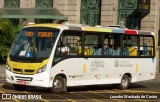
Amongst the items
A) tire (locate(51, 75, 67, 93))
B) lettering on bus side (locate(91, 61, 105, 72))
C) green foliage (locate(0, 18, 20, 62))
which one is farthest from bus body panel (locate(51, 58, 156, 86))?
green foliage (locate(0, 18, 20, 62))

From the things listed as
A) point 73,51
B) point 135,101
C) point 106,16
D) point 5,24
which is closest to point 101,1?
point 106,16

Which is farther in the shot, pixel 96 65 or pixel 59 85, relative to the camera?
pixel 96 65

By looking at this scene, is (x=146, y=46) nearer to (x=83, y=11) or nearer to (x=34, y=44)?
(x=34, y=44)

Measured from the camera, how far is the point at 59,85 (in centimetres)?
1859

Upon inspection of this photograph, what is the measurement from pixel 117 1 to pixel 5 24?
8784 millimetres

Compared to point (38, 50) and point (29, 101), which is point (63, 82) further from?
point (29, 101)

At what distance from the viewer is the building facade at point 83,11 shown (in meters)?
38.5

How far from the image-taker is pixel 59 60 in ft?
60.8

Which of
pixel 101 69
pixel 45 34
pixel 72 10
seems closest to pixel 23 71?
pixel 45 34

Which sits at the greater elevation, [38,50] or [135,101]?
[38,50]

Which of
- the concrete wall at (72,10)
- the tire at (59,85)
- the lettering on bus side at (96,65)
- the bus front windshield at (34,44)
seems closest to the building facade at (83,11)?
the concrete wall at (72,10)

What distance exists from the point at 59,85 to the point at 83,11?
22.0 m

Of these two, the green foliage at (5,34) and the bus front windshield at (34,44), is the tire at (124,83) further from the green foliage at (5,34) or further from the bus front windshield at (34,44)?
the green foliage at (5,34)

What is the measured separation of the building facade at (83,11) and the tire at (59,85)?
20.3 metres
